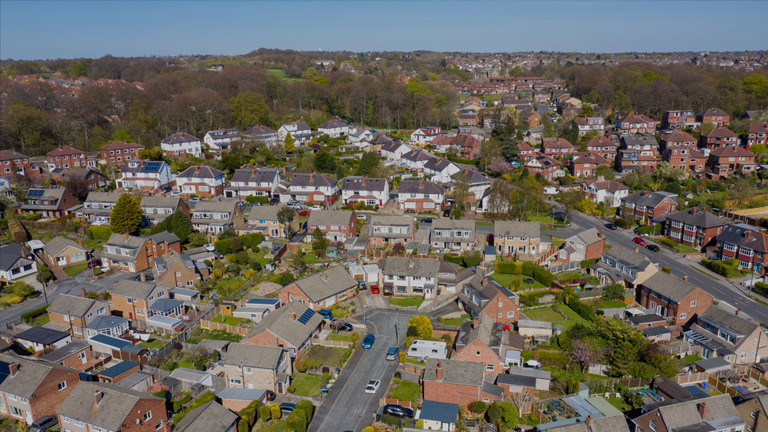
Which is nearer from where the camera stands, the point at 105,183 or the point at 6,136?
the point at 105,183

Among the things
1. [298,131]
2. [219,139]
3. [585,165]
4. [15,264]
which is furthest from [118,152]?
[585,165]

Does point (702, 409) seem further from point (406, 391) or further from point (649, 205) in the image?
point (649, 205)

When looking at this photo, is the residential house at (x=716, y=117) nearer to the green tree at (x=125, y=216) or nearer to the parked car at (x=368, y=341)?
the parked car at (x=368, y=341)

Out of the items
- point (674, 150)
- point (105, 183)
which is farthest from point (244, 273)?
point (674, 150)

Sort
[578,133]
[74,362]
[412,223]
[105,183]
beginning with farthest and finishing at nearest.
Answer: [578,133] → [105,183] → [412,223] → [74,362]

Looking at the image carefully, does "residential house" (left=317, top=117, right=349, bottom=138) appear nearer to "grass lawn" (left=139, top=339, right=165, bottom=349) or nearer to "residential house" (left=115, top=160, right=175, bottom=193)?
"residential house" (left=115, top=160, right=175, bottom=193)

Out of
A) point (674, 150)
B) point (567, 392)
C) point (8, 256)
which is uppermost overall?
point (674, 150)

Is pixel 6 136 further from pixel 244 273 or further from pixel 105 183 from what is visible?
pixel 244 273
